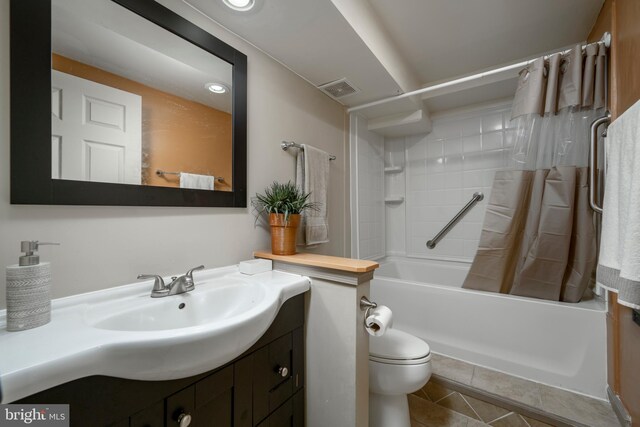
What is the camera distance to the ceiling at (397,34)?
3.81 ft

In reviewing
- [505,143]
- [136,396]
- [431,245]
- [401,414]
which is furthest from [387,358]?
[505,143]

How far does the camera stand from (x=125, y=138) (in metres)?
0.88

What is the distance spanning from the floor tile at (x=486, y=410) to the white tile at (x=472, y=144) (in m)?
1.94

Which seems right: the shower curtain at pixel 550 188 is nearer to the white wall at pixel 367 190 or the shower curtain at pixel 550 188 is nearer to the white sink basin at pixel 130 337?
A: the white wall at pixel 367 190

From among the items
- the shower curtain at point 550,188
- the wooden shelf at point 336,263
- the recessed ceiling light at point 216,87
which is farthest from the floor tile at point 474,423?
the recessed ceiling light at point 216,87

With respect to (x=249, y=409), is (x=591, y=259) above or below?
above

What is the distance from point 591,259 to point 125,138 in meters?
2.34

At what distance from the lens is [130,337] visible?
54cm

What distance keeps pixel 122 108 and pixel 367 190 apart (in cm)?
190

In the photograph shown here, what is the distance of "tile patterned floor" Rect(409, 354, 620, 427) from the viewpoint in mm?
1231

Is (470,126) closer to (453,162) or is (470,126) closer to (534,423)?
(453,162)

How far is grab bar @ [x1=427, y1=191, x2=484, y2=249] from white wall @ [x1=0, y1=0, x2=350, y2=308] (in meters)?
1.22

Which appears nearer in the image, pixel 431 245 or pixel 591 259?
pixel 591 259

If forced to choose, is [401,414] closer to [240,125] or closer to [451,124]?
[240,125]
